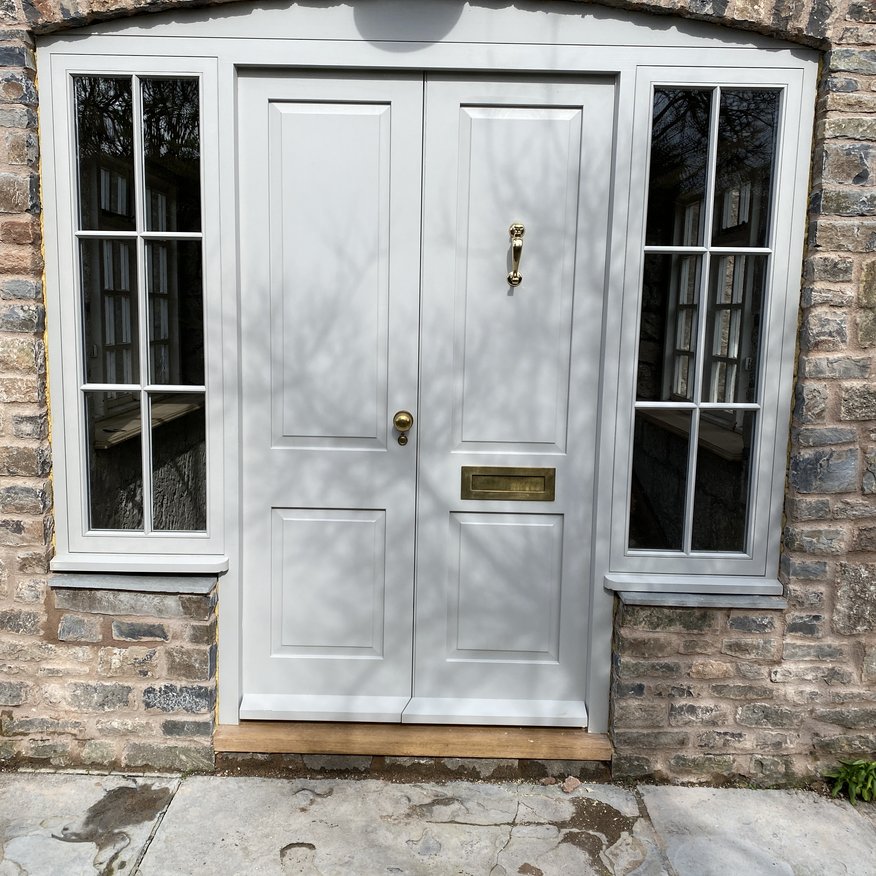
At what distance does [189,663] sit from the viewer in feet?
9.52

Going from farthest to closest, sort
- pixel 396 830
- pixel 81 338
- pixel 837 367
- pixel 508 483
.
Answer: pixel 508 483
pixel 81 338
pixel 837 367
pixel 396 830

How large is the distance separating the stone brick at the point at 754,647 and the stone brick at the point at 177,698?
6.54ft

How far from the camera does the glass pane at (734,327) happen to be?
283 cm

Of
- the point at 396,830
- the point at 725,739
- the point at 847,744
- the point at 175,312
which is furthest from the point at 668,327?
the point at 396,830

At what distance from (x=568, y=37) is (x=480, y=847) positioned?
9.22 ft

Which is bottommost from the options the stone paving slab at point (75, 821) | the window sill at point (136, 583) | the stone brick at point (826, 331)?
the stone paving slab at point (75, 821)

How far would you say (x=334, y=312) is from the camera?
113 inches

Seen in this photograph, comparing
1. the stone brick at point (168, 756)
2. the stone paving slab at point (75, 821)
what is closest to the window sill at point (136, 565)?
the stone brick at point (168, 756)

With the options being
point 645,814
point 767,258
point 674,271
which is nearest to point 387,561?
point 645,814

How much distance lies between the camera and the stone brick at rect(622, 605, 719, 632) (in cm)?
287

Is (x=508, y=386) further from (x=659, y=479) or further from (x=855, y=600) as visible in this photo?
(x=855, y=600)

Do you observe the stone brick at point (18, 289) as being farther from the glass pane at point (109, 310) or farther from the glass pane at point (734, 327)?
the glass pane at point (734, 327)

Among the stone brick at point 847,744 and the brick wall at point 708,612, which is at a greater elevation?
the brick wall at point 708,612

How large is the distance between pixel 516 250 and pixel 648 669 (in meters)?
1.66
